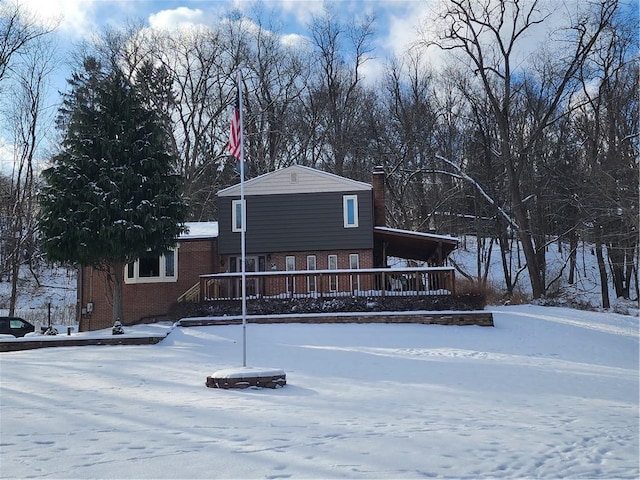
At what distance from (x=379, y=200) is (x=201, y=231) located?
26.0 ft

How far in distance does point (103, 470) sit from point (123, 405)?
315cm

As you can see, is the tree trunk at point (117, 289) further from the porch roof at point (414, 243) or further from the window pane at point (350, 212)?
the porch roof at point (414, 243)

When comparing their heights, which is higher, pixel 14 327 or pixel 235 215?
pixel 235 215

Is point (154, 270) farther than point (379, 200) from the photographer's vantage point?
No

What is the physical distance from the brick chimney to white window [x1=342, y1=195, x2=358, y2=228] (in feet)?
4.99

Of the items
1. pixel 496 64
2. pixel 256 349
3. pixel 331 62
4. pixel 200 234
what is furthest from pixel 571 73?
pixel 256 349

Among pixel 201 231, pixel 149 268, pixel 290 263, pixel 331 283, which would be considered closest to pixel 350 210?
pixel 290 263

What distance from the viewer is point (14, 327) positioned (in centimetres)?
2592

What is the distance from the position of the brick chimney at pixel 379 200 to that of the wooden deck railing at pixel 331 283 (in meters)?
3.75

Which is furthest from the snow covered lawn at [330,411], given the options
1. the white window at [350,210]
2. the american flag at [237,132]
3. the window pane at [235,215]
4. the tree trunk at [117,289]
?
the window pane at [235,215]

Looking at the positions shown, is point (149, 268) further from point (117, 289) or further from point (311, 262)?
point (311, 262)

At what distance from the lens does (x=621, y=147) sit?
2706 centimetres

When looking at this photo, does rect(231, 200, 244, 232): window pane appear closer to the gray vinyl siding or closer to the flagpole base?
the gray vinyl siding

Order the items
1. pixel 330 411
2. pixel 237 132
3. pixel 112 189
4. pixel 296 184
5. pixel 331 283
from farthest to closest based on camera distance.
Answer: pixel 296 184 < pixel 331 283 < pixel 112 189 < pixel 237 132 < pixel 330 411
